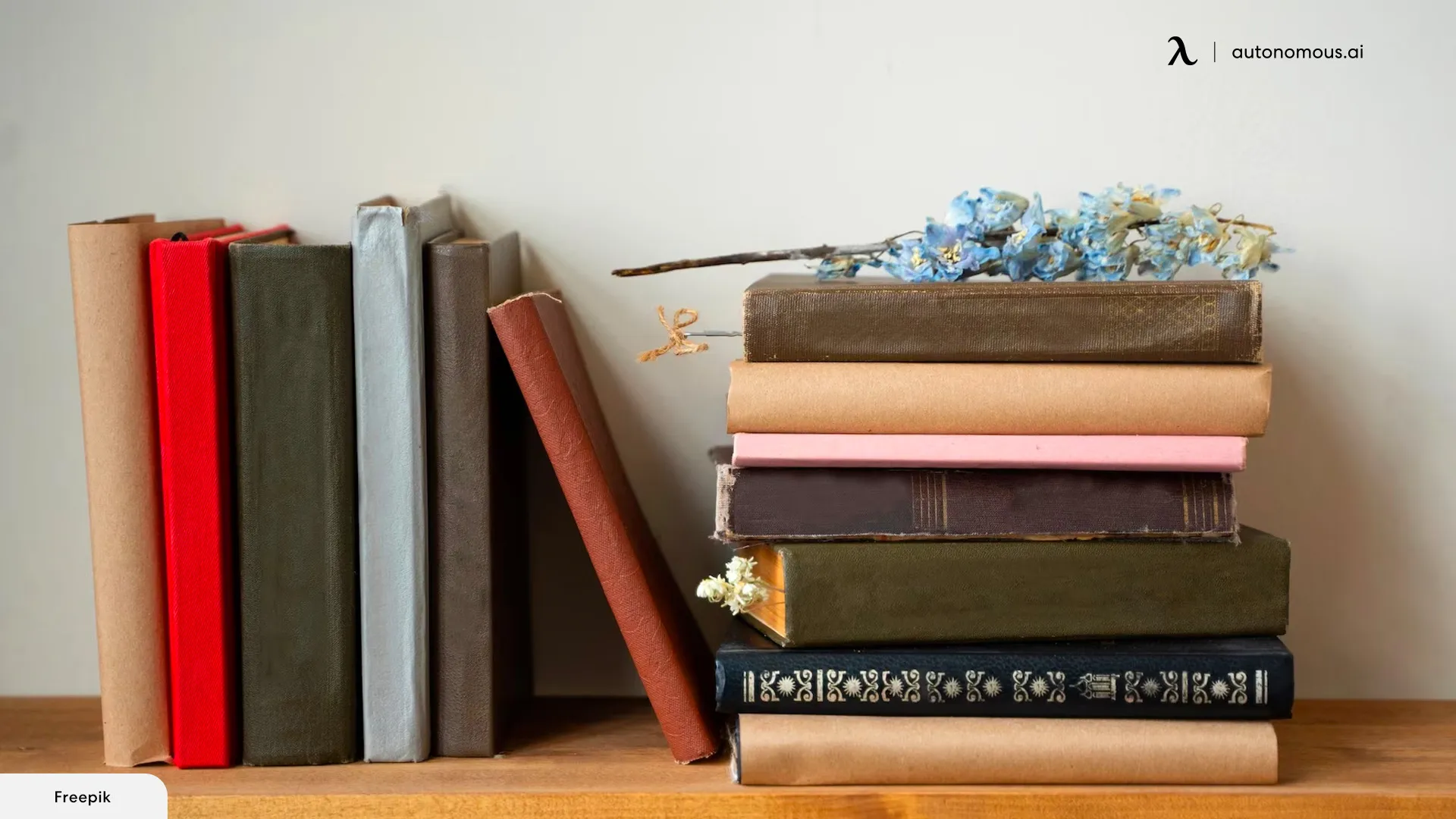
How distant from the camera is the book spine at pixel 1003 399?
0.61m

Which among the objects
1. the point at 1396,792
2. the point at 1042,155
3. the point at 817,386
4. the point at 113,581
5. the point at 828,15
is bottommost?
the point at 1396,792

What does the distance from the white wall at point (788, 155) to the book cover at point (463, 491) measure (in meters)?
0.16

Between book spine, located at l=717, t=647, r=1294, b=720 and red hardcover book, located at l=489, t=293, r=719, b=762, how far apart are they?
0.14 ft

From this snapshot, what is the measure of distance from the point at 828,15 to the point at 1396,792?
0.61 m

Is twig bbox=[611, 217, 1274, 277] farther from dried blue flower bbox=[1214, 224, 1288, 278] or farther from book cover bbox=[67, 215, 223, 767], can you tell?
A: book cover bbox=[67, 215, 223, 767]

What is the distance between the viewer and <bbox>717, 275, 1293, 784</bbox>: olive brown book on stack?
61 centimetres

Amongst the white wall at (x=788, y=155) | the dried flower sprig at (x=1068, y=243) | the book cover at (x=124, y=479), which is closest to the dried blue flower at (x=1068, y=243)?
the dried flower sprig at (x=1068, y=243)

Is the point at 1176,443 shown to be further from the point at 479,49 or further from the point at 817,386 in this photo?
the point at 479,49

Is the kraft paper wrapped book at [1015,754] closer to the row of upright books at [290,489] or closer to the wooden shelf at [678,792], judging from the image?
the wooden shelf at [678,792]

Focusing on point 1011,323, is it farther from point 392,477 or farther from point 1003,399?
point 392,477

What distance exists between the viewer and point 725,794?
0.60 meters

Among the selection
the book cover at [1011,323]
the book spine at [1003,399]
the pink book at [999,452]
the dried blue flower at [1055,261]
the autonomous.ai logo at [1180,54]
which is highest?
the autonomous.ai logo at [1180,54]

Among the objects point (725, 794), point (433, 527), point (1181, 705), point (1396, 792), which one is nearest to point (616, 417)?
point (433, 527)

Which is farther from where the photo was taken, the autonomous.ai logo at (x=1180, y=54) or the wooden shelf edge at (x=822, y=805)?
the autonomous.ai logo at (x=1180, y=54)
